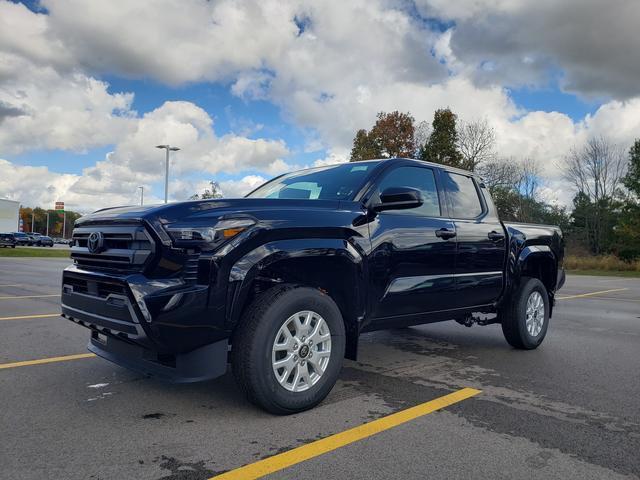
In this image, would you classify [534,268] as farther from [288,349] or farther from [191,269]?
[191,269]

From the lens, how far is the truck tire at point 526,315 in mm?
5699

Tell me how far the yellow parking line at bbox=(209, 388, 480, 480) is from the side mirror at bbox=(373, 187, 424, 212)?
1459mm

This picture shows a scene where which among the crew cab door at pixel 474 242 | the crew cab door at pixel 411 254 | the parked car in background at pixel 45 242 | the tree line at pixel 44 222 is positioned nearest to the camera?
the crew cab door at pixel 411 254

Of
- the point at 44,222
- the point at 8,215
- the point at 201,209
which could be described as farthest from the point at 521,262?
the point at 44,222

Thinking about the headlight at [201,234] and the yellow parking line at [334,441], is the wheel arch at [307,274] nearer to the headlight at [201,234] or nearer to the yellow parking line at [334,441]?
the headlight at [201,234]

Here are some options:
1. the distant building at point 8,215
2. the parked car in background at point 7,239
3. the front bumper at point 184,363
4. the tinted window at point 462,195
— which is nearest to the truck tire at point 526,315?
the tinted window at point 462,195

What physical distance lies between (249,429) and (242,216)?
52.0 inches

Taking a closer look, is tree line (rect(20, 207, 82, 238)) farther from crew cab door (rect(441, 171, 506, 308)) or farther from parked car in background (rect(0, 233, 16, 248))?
crew cab door (rect(441, 171, 506, 308))

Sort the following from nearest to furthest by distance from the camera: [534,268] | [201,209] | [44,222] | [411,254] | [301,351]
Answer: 1. [201,209]
2. [301,351]
3. [411,254]
4. [534,268]
5. [44,222]

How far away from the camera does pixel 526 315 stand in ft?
19.0

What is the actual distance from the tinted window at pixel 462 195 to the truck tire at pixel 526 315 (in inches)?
42.6

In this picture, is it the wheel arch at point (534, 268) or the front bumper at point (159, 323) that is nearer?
the front bumper at point (159, 323)

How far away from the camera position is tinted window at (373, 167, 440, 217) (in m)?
4.47

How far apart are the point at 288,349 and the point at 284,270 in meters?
0.55
